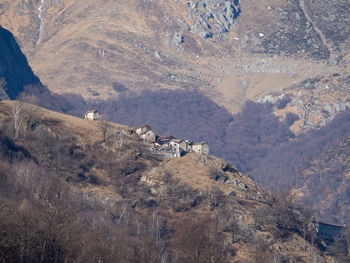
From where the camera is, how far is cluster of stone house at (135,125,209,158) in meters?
156

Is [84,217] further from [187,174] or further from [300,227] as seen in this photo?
[300,227]

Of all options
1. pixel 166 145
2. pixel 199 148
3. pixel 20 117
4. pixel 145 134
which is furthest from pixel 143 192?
pixel 199 148

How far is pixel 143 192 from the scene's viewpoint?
13812cm

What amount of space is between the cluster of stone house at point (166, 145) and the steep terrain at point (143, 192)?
111 inches

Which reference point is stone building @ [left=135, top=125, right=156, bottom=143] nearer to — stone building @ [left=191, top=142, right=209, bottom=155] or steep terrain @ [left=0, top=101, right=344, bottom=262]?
steep terrain @ [left=0, top=101, right=344, bottom=262]

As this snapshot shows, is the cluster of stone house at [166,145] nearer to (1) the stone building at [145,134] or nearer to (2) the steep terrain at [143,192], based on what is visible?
(1) the stone building at [145,134]

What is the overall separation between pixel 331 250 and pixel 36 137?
227 ft

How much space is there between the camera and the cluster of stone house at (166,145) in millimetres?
156500

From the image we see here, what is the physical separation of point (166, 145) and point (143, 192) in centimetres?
2395

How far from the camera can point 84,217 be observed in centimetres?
11138

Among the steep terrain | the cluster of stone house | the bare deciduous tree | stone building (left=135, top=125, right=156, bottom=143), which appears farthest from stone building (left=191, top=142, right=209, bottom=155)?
the bare deciduous tree

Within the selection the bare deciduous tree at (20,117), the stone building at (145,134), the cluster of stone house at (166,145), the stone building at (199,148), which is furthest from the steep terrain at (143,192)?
the stone building at (199,148)

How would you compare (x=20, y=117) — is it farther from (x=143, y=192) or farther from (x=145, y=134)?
(x=143, y=192)

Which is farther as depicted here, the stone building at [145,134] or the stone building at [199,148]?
the stone building at [199,148]
